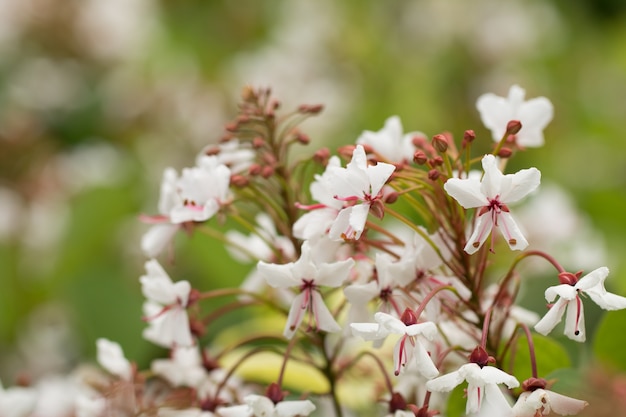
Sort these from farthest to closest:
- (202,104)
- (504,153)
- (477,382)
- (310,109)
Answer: (202,104) < (310,109) < (504,153) < (477,382)

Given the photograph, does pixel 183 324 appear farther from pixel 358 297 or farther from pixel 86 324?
pixel 86 324

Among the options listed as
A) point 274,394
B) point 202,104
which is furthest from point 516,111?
point 202,104

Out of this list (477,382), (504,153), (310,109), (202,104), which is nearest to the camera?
(477,382)

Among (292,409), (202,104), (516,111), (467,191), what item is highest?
(202,104)

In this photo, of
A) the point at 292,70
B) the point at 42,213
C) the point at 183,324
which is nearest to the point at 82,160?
→ the point at 42,213

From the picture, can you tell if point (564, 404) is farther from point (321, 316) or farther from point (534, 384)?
point (321, 316)

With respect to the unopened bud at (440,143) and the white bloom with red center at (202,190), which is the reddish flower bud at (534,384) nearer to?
the unopened bud at (440,143)

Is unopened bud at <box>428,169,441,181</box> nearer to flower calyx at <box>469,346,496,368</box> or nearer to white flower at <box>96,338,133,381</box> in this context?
flower calyx at <box>469,346,496,368</box>

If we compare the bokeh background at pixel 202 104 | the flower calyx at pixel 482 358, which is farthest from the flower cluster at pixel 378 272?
the bokeh background at pixel 202 104
